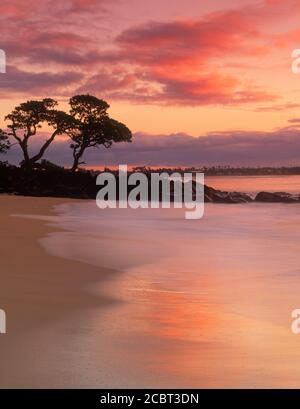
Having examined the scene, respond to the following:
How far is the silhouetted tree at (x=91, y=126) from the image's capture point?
43.8 m

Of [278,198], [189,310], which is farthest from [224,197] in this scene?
[189,310]

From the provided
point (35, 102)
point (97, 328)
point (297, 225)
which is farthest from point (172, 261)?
point (35, 102)

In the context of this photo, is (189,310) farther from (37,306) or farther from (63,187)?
(63,187)

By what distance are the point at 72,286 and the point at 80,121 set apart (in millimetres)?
36086

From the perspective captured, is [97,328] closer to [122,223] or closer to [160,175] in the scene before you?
[122,223]

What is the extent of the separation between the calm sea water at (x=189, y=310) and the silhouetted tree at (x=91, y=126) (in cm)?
2650

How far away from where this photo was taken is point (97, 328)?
6.56m

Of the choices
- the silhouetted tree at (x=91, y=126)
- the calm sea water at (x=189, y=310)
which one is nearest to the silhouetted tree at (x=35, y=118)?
the silhouetted tree at (x=91, y=126)

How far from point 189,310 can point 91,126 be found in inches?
1467

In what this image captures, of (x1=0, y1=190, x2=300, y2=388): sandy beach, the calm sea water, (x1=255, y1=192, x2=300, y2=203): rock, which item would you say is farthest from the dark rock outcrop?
(x1=0, y1=190, x2=300, y2=388): sandy beach

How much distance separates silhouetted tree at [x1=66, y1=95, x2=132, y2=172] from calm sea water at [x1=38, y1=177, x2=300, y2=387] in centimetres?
2650

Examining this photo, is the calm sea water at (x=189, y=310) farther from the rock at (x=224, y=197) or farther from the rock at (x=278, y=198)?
the rock at (x=278, y=198)

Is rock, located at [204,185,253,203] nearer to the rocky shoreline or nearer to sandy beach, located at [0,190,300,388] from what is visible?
the rocky shoreline
